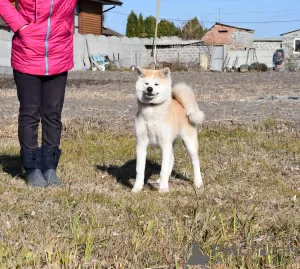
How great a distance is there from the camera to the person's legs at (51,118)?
445 cm

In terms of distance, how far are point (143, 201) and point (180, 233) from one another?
0.91 m

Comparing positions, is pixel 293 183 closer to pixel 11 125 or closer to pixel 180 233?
pixel 180 233

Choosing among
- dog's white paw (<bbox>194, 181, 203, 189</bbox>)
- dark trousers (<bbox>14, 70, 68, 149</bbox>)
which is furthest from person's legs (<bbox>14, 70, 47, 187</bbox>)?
dog's white paw (<bbox>194, 181, 203, 189</bbox>)

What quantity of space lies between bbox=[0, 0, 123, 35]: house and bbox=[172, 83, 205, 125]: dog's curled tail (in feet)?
89.2

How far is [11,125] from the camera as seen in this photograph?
23.6ft

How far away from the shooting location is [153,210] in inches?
143

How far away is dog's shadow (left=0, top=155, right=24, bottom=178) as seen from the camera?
505cm

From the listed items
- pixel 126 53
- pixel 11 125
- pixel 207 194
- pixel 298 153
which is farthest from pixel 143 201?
pixel 126 53

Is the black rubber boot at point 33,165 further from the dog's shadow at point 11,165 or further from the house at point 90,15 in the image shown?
the house at point 90,15

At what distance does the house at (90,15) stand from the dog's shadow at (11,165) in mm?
26226

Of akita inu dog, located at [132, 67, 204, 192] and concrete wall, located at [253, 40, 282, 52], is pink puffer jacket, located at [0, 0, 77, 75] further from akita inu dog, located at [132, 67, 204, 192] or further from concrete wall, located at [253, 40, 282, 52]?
concrete wall, located at [253, 40, 282, 52]

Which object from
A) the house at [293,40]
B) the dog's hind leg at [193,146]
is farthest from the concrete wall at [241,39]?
the dog's hind leg at [193,146]

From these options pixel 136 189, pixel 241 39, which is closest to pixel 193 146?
pixel 136 189

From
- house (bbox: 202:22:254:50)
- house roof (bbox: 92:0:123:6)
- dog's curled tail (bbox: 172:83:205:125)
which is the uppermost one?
house roof (bbox: 92:0:123:6)
